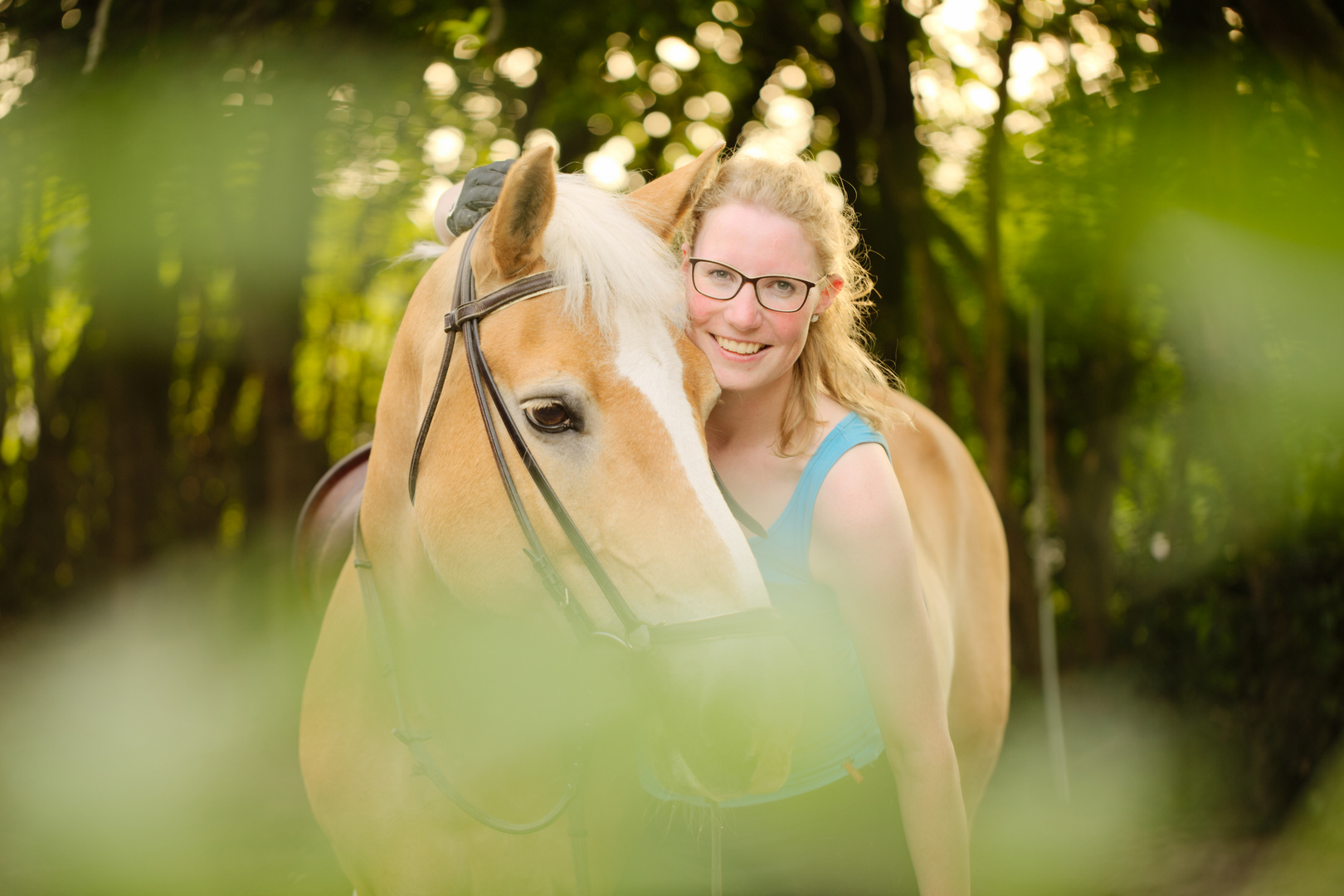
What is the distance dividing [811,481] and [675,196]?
621mm

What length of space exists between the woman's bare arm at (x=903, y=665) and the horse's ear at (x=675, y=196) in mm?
603

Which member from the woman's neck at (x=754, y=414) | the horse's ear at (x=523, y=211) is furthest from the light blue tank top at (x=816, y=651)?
the horse's ear at (x=523, y=211)

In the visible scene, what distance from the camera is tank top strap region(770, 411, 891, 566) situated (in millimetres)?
1519

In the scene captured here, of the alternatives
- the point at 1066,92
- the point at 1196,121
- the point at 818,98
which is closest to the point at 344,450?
the point at 818,98

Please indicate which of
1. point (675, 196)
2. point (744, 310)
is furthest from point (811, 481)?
point (675, 196)

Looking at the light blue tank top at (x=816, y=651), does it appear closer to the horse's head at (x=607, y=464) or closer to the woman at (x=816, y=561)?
the woman at (x=816, y=561)

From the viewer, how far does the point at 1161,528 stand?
5.11 meters

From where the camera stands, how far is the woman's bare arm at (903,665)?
1.41 m

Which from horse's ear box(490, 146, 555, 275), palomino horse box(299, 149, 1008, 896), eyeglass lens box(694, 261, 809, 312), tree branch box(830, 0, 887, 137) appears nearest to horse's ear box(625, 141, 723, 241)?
palomino horse box(299, 149, 1008, 896)

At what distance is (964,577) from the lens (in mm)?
2938

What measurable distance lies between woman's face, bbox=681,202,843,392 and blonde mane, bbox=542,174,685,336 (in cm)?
10

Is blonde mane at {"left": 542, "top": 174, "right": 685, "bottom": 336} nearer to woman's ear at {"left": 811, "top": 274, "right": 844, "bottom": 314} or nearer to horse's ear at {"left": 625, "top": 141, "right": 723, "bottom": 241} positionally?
horse's ear at {"left": 625, "top": 141, "right": 723, "bottom": 241}

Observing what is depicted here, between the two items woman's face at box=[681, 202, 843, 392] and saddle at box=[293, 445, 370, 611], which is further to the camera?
saddle at box=[293, 445, 370, 611]

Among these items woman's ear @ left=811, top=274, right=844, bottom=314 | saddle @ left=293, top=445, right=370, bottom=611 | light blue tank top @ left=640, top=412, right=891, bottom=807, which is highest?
woman's ear @ left=811, top=274, right=844, bottom=314
